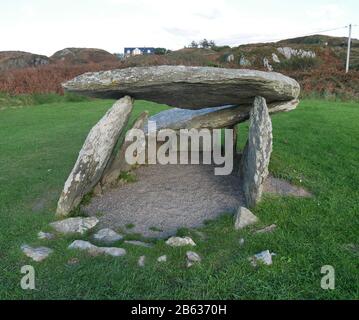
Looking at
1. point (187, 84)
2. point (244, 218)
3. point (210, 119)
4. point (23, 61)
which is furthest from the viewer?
point (23, 61)

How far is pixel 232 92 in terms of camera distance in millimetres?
6668

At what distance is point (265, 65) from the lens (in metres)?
30.8

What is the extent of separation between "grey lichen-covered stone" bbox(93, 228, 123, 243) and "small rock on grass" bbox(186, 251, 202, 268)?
42.1 inches

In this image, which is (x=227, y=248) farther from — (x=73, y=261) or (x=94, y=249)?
(x=73, y=261)

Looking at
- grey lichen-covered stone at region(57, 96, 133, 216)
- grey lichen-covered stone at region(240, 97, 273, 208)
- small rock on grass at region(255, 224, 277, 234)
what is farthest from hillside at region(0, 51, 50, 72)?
small rock on grass at region(255, 224, 277, 234)

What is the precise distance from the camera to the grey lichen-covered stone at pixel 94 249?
4.78 meters

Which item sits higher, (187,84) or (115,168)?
(187,84)

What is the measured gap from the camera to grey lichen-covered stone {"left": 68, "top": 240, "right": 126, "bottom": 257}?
478cm

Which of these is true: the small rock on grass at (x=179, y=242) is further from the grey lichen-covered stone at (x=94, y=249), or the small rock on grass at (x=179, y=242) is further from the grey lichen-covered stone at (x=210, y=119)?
the grey lichen-covered stone at (x=210, y=119)

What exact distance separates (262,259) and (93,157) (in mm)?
3114

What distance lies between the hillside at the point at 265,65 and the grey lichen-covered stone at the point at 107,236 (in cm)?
1641

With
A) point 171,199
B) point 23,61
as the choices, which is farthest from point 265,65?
point 171,199

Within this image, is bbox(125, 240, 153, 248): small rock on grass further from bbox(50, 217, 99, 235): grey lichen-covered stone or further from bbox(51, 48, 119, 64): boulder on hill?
bbox(51, 48, 119, 64): boulder on hill

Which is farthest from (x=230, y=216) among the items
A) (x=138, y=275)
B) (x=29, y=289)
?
(x=29, y=289)
